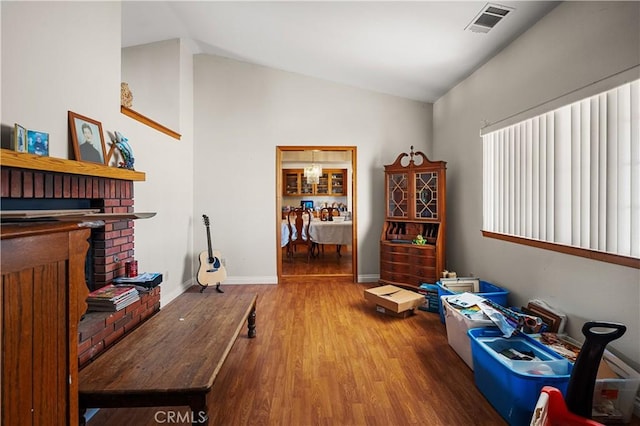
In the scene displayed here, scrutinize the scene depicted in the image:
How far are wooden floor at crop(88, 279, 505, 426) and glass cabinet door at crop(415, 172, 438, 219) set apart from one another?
4.08ft

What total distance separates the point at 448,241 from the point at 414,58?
7.35 feet

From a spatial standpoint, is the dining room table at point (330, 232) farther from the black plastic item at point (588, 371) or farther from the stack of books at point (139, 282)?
the black plastic item at point (588, 371)

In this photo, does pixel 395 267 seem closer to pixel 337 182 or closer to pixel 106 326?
pixel 106 326

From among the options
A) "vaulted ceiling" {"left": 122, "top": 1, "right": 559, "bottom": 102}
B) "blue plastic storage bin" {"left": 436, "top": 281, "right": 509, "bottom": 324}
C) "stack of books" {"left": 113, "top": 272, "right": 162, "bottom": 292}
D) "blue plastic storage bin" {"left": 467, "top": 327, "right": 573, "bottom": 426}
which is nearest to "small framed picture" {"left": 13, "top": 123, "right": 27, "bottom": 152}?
"stack of books" {"left": 113, "top": 272, "right": 162, "bottom": 292}

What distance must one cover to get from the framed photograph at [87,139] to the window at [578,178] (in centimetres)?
316

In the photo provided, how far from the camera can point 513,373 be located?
1507 mm

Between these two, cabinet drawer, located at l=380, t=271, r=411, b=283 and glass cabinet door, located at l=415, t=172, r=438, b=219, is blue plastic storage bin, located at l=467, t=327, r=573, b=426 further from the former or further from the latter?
glass cabinet door, located at l=415, t=172, r=438, b=219

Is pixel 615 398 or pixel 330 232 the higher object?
pixel 330 232

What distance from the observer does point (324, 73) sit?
400cm

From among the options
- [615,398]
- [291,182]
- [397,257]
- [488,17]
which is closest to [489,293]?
[615,398]

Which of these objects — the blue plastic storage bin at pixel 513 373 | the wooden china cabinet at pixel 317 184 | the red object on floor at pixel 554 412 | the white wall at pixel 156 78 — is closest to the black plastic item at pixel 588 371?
the red object on floor at pixel 554 412

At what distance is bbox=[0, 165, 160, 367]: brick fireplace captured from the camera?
4.80 ft

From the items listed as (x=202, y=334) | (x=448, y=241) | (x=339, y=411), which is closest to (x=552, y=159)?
(x=448, y=241)

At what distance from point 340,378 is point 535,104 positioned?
2.52m
